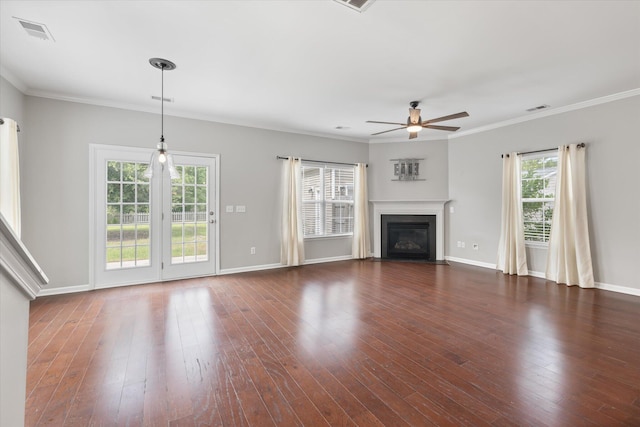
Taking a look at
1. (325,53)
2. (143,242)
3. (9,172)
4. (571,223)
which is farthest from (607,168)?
(9,172)

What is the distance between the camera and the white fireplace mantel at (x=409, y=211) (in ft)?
21.4

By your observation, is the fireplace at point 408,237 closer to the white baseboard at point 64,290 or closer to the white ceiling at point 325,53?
the white ceiling at point 325,53

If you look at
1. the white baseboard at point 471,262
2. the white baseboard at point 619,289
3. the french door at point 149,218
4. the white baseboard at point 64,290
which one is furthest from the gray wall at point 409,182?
the white baseboard at point 64,290

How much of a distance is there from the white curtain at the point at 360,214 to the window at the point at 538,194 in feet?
10.0

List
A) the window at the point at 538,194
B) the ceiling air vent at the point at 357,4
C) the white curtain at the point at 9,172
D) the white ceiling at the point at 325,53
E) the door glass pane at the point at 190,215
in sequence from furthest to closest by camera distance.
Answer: the window at the point at 538,194 < the door glass pane at the point at 190,215 < the white curtain at the point at 9,172 < the white ceiling at the point at 325,53 < the ceiling air vent at the point at 357,4

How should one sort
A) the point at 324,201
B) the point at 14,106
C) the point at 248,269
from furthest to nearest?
the point at 324,201 < the point at 248,269 < the point at 14,106

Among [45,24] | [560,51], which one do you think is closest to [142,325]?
[45,24]

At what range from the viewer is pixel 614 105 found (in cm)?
423

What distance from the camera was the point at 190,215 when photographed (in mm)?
5020

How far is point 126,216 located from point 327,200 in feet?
12.5

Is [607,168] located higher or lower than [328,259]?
higher

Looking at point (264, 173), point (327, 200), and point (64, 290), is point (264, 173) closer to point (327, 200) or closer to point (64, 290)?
point (327, 200)

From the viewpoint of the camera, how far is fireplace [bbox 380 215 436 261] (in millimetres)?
6646

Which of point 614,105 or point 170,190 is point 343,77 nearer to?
point 170,190
